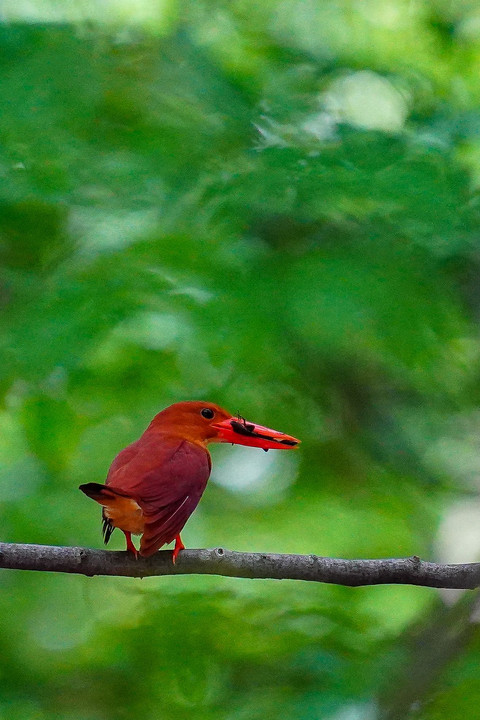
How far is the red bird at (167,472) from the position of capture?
2.66m

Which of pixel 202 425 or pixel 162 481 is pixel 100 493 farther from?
pixel 202 425

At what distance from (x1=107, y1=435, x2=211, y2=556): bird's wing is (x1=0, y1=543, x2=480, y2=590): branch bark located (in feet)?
0.38

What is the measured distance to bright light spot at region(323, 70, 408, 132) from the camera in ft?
14.3

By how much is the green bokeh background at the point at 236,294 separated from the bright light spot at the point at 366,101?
17mm

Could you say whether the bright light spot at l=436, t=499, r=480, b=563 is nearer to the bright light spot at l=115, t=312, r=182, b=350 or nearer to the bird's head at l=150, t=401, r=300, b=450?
the bird's head at l=150, t=401, r=300, b=450

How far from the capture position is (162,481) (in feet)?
9.12

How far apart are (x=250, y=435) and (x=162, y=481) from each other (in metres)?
0.42

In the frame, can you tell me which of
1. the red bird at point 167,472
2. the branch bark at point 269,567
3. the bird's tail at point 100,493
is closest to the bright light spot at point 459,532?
Result: the branch bark at point 269,567

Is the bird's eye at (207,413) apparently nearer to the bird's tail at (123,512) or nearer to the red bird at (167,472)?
the red bird at (167,472)

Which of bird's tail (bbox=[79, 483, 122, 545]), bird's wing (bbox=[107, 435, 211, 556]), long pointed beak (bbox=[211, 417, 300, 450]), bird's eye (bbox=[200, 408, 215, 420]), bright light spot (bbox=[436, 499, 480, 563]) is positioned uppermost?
bright light spot (bbox=[436, 499, 480, 563])

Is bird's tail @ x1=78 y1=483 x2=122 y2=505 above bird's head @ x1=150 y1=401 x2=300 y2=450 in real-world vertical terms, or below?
below

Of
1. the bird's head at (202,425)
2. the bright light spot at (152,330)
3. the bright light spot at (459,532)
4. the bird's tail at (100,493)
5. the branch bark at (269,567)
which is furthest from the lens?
the bright light spot at (459,532)

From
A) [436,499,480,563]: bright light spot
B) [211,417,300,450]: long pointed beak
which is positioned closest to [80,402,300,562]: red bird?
[211,417,300,450]: long pointed beak

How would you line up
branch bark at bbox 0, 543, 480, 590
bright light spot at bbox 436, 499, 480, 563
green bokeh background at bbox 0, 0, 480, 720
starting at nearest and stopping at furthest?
branch bark at bbox 0, 543, 480, 590
green bokeh background at bbox 0, 0, 480, 720
bright light spot at bbox 436, 499, 480, 563
